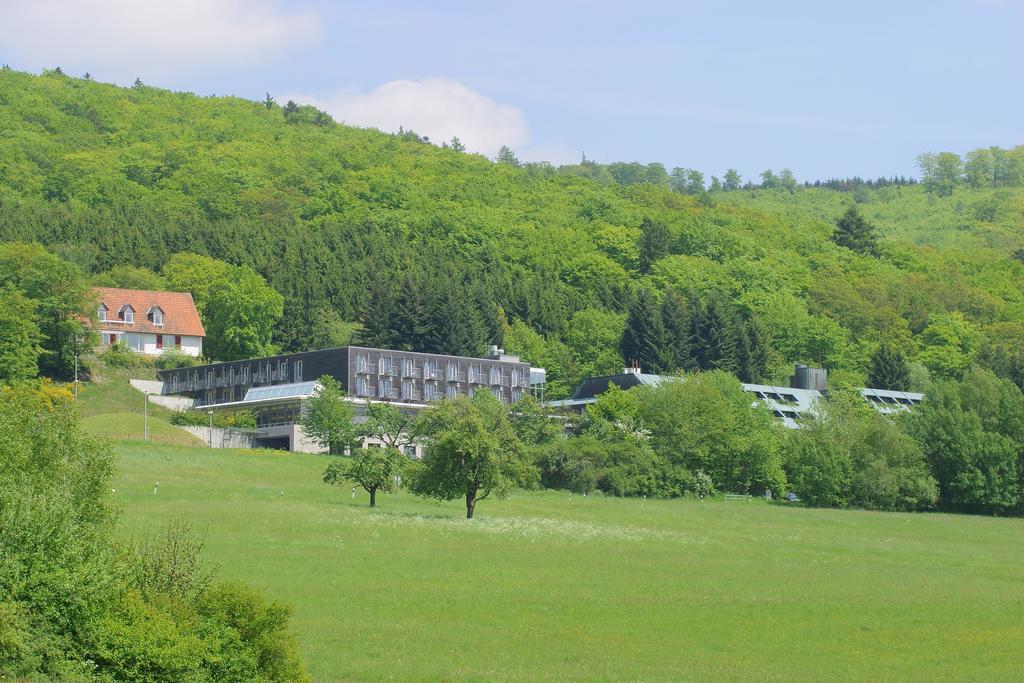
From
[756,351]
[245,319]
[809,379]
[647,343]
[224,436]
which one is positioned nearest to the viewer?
[224,436]

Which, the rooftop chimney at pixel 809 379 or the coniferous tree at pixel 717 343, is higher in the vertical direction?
the coniferous tree at pixel 717 343

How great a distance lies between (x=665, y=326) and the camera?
158 meters

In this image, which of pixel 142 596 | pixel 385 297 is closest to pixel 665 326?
pixel 385 297

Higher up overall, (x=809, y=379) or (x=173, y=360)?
(x=173, y=360)

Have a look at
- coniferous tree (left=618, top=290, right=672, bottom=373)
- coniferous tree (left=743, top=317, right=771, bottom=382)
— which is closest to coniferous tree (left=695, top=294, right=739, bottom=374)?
coniferous tree (left=743, top=317, right=771, bottom=382)

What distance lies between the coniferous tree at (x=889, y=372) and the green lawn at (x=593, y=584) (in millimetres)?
72220

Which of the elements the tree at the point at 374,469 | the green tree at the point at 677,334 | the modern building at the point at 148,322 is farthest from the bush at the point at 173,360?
the tree at the point at 374,469

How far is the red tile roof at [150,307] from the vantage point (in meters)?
141

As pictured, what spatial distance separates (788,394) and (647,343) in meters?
16.7

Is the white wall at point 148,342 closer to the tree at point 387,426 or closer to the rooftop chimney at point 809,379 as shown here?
the tree at point 387,426

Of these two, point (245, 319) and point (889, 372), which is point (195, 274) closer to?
point (245, 319)

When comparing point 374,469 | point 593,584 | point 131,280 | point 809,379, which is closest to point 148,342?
point 131,280

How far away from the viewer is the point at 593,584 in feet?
187

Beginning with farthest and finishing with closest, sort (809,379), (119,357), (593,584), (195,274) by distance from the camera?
1. (195,274)
2. (809,379)
3. (119,357)
4. (593,584)
